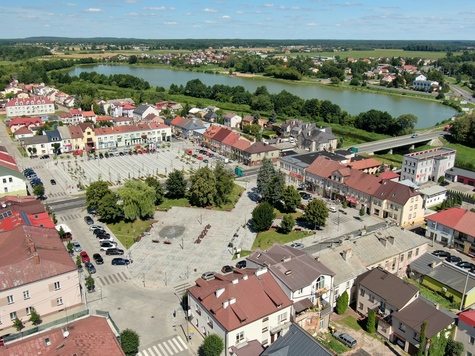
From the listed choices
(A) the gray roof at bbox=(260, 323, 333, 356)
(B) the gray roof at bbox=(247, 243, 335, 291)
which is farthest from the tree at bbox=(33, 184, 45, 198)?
(A) the gray roof at bbox=(260, 323, 333, 356)

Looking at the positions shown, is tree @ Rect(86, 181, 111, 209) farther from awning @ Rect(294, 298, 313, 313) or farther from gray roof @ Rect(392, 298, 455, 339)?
gray roof @ Rect(392, 298, 455, 339)

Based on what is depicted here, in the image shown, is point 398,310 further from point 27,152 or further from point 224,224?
point 27,152

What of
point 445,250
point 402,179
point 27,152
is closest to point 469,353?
point 445,250

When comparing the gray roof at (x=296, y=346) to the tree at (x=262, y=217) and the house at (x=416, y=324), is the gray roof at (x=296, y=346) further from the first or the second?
the tree at (x=262, y=217)

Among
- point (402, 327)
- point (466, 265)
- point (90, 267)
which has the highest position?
point (402, 327)

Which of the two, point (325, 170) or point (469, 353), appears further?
point (325, 170)

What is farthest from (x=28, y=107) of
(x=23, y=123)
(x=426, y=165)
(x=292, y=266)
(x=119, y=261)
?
(x=292, y=266)

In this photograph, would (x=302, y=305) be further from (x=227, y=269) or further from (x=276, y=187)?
(x=276, y=187)
